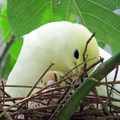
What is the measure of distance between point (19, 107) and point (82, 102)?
17cm

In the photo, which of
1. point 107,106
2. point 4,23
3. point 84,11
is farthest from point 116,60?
point 4,23

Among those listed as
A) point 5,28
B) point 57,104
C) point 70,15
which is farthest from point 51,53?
point 5,28

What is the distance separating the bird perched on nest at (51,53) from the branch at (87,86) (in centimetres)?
23

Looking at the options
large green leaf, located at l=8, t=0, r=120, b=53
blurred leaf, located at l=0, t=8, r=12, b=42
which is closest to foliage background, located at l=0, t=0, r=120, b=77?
large green leaf, located at l=8, t=0, r=120, b=53

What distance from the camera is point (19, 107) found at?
103 centimetres

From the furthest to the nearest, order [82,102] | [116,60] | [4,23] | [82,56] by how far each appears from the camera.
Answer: [4,23] → [82,56] → [82,102] → [116,60]

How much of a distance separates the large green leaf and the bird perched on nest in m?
0.28

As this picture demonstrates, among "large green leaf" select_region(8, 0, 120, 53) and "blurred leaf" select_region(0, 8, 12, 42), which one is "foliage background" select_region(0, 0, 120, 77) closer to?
"large green leaf" select_region(8, 0, 120, 53)

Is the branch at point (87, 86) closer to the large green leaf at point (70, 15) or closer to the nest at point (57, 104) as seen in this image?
the nest at point (57, 104)

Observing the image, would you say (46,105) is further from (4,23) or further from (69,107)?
(4,23)

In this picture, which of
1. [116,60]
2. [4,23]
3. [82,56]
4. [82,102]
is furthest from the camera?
[4,23]

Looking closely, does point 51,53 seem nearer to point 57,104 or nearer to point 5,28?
point 57,104

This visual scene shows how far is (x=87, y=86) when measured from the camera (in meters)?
0.96

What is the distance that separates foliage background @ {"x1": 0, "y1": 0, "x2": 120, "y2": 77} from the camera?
151 cm
